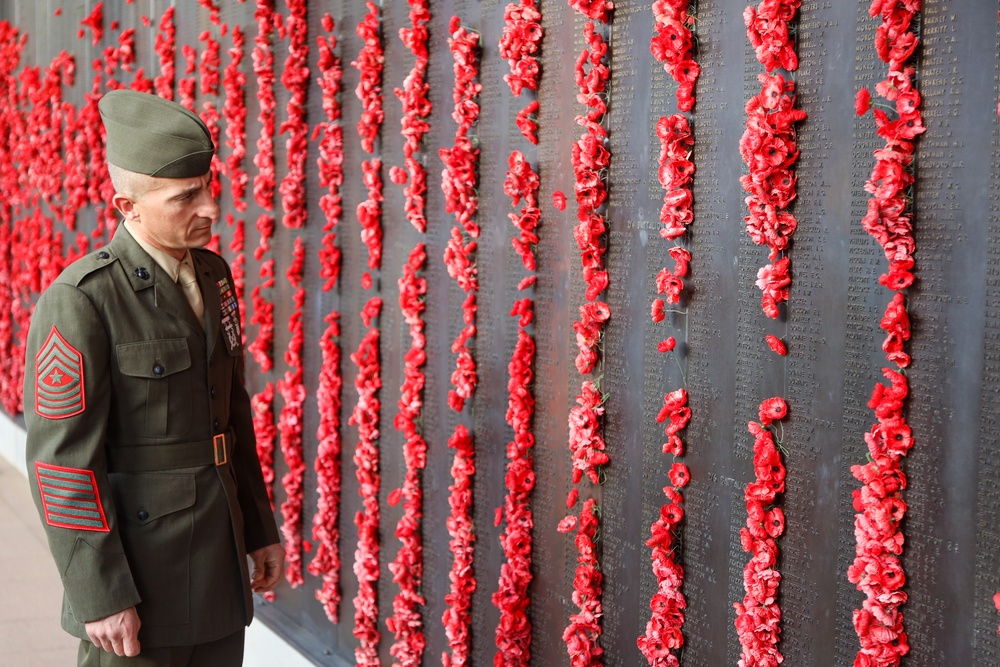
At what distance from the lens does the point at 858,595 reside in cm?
181

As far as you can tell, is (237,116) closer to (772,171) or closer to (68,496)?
(68,496)

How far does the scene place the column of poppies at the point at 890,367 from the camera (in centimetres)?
168

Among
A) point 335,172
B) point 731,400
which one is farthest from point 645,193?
point 335,172

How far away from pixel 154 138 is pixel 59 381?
21.0 inches

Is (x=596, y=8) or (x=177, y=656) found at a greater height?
(x=596, y=8)

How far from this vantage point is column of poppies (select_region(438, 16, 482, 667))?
2643 mm

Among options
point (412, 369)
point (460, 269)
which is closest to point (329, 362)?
point (412, 369)

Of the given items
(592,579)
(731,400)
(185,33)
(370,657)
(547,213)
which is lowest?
(370,657)

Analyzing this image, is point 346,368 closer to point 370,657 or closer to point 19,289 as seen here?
point 370,657

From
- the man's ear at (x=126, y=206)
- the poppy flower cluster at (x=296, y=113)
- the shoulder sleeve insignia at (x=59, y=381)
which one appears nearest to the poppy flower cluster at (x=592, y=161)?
the man's ear at (x=126, y=206)

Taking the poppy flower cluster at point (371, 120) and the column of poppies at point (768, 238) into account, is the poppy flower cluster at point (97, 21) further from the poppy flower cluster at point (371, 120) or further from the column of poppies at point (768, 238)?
the column of poppies at point (768, 238)

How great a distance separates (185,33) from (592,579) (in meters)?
2.99

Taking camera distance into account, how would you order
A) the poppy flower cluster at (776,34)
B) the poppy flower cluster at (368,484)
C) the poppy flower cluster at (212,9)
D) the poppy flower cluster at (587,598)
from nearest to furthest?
1. the poppy flower cluster at (776,34)
2. the poppy flower cluster at (587,598)
3. the poppy flower cluster at (368,484)
4. the poppy flower cluster at (212,9)

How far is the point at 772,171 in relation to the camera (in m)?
1.86
